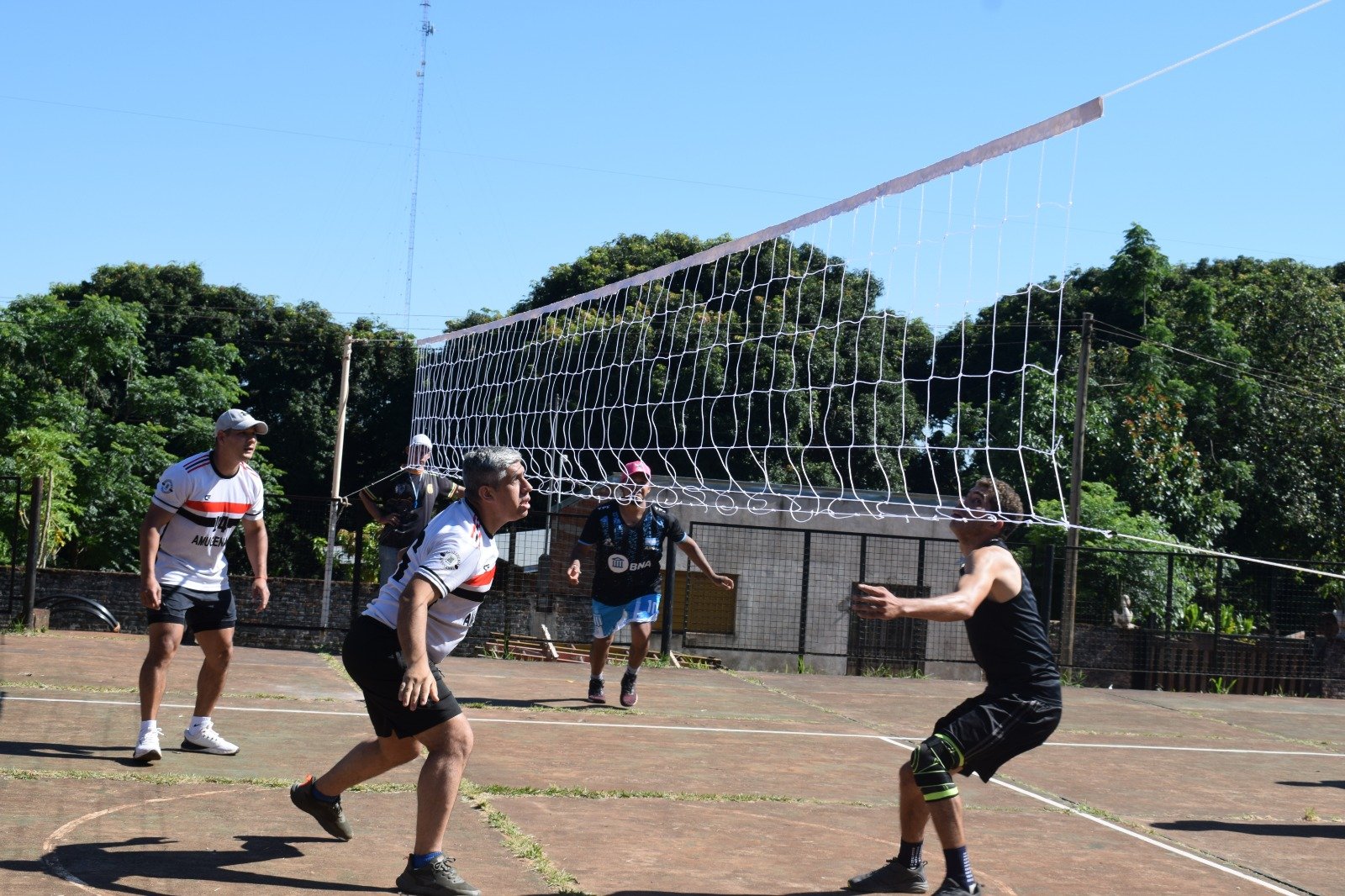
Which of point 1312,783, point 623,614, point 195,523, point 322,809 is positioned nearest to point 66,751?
point 195,523

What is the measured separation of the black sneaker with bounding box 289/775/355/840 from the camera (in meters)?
4.73

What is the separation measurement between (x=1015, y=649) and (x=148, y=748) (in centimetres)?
384

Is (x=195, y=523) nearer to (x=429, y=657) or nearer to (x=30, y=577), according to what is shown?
(x=429, y=657)

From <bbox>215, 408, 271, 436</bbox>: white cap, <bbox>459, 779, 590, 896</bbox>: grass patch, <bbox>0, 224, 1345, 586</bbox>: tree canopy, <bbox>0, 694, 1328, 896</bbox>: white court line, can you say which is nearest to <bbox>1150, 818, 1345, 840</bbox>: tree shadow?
<bbox>0, 694, 1328, 896</bbox>: white court line

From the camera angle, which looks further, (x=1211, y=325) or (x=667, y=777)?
(x=1211, y=325)

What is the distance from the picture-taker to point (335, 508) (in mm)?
13258

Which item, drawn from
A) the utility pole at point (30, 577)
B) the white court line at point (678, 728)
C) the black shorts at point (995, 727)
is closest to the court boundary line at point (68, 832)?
the white court line at point (678, 728)

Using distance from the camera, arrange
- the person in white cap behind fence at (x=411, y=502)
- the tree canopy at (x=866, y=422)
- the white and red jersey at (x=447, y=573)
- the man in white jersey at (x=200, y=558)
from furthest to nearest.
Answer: the tree canopy at (x=866, y=422) < the person in white cap behind fence at (x=411, y=502) < the man in white jersey at (x=200, y=558) < the white and red jersey at (x=447, y=573)

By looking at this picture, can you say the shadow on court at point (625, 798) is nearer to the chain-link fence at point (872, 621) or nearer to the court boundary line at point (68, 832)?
the court boundary line at point (68, 832)

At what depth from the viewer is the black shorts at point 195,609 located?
6.21 meters

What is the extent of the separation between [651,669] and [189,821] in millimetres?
6972

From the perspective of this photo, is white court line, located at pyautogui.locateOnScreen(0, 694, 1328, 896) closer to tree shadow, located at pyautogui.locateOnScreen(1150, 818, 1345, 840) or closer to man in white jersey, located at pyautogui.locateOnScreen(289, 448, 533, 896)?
tree shadow, located at pyautogui.locateOnScreen(1150, 818, 1345, 840)

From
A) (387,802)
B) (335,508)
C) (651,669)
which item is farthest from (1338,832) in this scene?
(335,508)

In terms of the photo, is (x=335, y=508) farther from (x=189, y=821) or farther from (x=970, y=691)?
(x=189, y=821)
